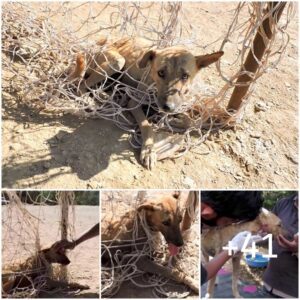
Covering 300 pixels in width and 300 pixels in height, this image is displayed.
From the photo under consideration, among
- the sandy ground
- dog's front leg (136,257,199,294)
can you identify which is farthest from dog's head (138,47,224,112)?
dog's front leg (136,257,199,294)

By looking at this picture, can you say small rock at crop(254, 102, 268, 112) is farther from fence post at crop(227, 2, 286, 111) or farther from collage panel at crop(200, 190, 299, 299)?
collage panel at crop(200, 190, 299, 299)

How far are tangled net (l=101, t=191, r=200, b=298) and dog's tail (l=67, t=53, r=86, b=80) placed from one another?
1.26 metres

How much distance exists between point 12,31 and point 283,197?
10.4 ft

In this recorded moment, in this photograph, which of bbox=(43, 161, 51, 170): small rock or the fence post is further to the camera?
bbox=(43, 161, 51, 170): small rock

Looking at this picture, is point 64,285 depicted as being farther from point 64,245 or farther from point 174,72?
point 174,72

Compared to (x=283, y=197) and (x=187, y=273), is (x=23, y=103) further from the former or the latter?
(x=283, y=197)

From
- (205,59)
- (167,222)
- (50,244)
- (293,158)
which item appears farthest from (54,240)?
(293,158)

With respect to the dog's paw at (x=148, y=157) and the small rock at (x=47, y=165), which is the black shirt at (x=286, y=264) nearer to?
the dog's paw at (x=148, y=157)

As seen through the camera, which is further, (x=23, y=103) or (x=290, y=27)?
(x=290, y=27)

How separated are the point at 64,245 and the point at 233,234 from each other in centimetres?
136

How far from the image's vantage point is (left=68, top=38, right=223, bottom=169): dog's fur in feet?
12.8

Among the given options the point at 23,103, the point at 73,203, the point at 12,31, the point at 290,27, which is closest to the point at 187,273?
the point at 73,203

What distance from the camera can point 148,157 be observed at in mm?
3979

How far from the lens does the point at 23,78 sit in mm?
4500
